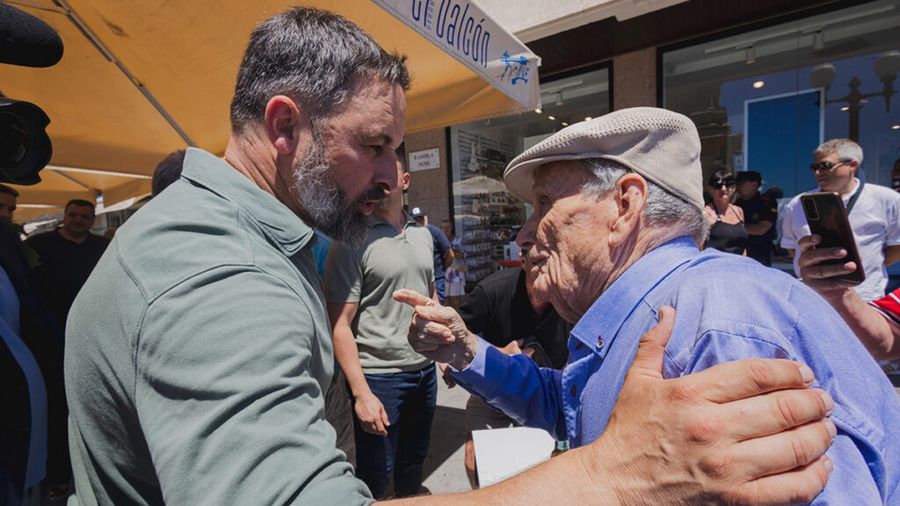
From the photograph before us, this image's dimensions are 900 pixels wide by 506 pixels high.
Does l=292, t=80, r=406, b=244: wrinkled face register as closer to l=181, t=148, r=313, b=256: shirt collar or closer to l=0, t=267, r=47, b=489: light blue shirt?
l=181, t=148, r=313, b=256: shirt collar

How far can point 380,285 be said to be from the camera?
2580 millimetres

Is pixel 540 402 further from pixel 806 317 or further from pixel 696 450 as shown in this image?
pixel 696 450

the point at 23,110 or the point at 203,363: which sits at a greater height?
the point at 23,110

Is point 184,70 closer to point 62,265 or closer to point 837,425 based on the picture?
point 62,265

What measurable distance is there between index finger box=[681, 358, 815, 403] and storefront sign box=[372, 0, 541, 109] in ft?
6.91

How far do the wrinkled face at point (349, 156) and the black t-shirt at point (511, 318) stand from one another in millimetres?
1547

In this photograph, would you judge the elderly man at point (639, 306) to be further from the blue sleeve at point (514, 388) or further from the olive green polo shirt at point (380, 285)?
the olive green polo shirt at point (380, 285)

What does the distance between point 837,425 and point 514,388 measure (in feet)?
2.97

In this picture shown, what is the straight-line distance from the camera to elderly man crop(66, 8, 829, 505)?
1.84 ft

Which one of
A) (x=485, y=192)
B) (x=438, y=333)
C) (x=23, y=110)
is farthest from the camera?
(x=485, y=192)

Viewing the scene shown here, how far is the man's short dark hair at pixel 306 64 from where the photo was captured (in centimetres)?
A: 110

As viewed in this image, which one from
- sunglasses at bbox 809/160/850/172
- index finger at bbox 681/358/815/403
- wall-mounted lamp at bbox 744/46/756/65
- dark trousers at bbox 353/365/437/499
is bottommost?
dark trousers at bbox 353/365/437/499

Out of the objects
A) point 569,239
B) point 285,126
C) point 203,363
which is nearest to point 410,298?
point 569,239

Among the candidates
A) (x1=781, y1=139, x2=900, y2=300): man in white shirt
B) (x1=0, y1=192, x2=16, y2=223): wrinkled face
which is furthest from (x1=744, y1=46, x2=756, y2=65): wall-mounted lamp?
(x1=0, y1=192, x2=16, y2=223): wrinkled face
